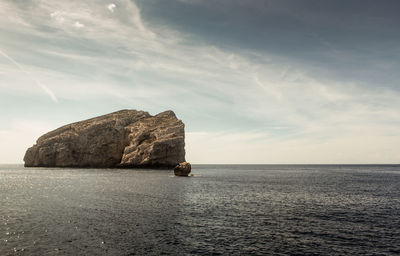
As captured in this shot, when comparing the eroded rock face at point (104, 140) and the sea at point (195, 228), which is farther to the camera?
the eroded rock face at point (104, 140)

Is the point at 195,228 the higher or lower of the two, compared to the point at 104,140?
lower

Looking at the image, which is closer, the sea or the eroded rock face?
the sea

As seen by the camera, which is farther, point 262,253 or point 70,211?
point 70,211

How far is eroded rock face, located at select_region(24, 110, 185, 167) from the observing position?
147875mm

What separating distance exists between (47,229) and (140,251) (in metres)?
10.4

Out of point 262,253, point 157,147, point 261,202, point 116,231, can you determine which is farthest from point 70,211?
point 157,147

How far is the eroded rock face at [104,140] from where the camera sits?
147875 mm

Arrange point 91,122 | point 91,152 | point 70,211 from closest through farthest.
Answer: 1. point 70,211
2. point 91,152
3. point 91,122

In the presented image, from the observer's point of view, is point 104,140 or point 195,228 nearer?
point 195,228

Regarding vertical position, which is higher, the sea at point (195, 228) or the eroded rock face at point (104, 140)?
the eroded rock face at point (104, 140)

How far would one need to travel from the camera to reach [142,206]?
116 ft

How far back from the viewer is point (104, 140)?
528 ft

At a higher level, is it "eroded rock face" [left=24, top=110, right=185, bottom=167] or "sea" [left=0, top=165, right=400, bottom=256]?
"eroded rock face" [left=24, top=110, right=185, bottom=167]

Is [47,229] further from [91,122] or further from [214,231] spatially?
[91,122]
